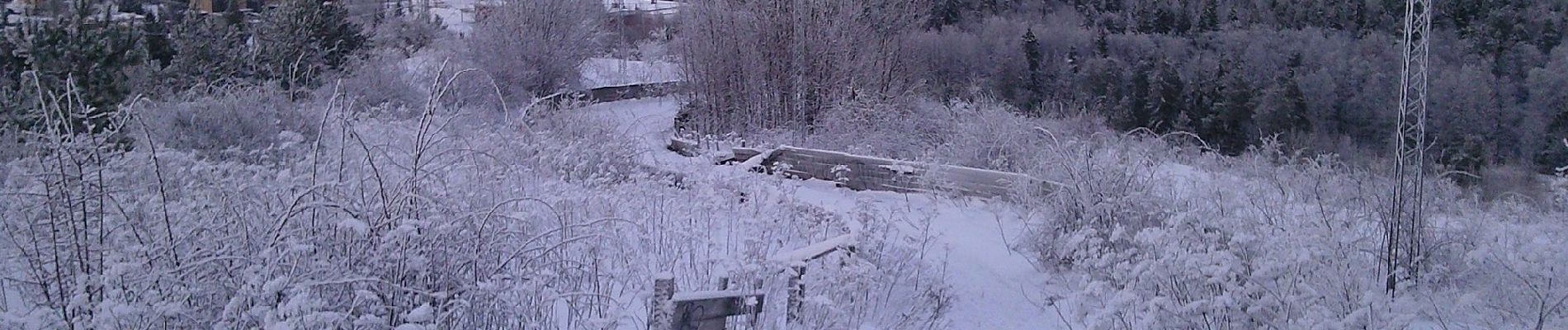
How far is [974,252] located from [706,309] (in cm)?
352

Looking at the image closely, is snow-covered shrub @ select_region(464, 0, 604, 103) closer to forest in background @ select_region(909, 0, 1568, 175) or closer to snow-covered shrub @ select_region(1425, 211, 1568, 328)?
forest in background @ select_region(909, 0, 1568, 175)

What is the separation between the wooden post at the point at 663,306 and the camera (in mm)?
4363

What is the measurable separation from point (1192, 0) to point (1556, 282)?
121ft

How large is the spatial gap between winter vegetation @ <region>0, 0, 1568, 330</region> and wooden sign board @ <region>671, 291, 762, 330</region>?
7 cm

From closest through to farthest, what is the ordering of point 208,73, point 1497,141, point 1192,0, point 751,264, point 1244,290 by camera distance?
point 1244,290
point 751,264
point 208,73
point 1497,141
point 1192,0

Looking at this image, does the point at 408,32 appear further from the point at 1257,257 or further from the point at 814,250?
the point at 1257,257

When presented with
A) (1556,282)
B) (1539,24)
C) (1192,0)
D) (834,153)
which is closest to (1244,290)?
(1556,282)

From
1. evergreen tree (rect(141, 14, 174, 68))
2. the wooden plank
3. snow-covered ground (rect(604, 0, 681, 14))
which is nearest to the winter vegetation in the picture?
evergreen tree (rect(141, 14, 174, 68))

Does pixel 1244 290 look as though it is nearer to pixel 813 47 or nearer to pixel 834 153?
pixel 834 153

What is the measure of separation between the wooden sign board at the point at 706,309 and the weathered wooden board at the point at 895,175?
4042 millimetres

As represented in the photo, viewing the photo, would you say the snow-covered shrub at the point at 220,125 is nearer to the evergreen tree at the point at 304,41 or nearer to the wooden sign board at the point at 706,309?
the evergreen tree at the point at 304,41

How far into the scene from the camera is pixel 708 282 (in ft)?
18.0

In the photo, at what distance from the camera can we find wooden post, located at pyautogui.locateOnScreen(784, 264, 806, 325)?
5.20m

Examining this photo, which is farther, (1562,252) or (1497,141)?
(1497,141)
